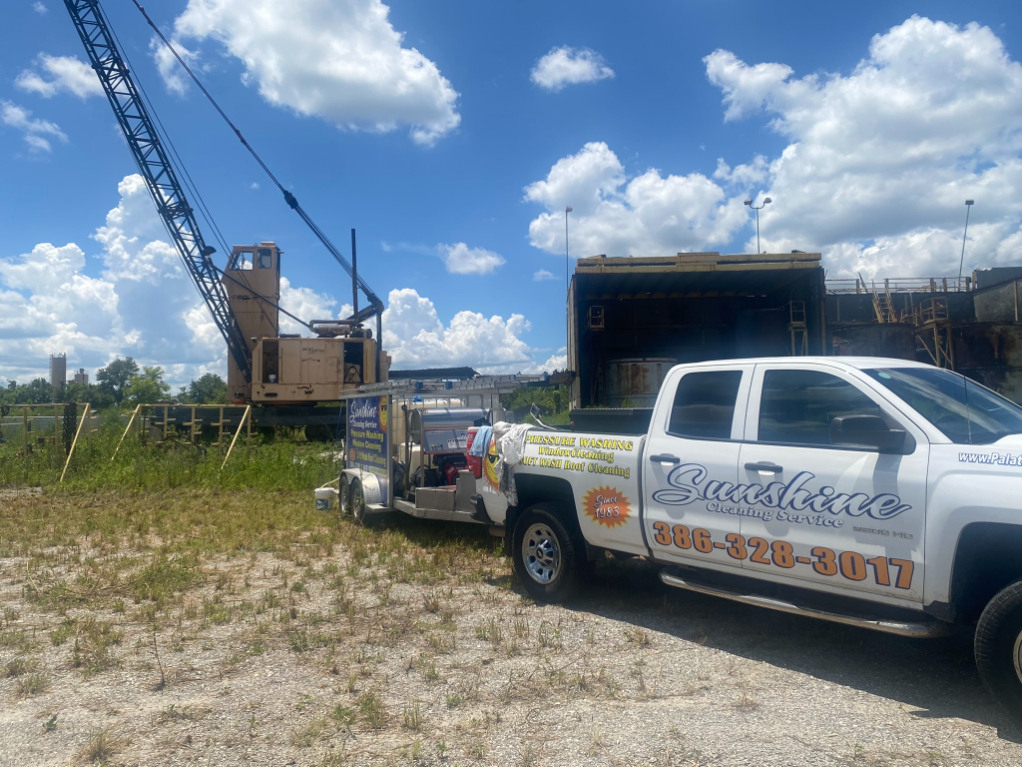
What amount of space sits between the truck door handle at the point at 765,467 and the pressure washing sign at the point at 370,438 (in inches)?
217

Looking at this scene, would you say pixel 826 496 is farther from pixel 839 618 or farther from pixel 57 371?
pixel 57 371

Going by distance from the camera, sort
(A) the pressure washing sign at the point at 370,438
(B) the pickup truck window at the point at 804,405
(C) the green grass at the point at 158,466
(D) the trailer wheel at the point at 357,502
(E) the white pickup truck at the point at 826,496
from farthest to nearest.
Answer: (C) the green grass at the point at 158,466, (D) the trailer wheel at the point at 357,502, (A) the pressure washing sign at the point at 370,438, (B) the pickup truck window at the point at 804,405, (E) the white pickup truck at the point at 826,496

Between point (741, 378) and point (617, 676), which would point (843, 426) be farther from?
point (617, 676)

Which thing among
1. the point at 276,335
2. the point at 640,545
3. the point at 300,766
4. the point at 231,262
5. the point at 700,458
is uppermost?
the point at 231,262

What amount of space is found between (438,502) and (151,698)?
416cm

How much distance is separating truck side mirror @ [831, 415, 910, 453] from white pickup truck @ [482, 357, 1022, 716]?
10 millimetres

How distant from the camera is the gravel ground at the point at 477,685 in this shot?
148 inches

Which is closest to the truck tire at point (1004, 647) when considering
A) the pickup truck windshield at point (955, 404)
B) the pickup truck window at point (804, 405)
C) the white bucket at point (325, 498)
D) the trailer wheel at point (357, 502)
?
the pickup truck windshield at point (955, 404)

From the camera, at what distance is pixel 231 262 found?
2969 centimetres

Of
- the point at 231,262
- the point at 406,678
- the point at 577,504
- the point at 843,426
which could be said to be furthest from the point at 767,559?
the point at 231,262

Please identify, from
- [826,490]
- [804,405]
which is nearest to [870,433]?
[826,490]

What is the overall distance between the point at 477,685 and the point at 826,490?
2402 millimetres

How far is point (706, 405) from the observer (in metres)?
5.42

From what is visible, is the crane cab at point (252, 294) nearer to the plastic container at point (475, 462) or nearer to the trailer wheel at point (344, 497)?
the trailer wheel at point (344, 497)
